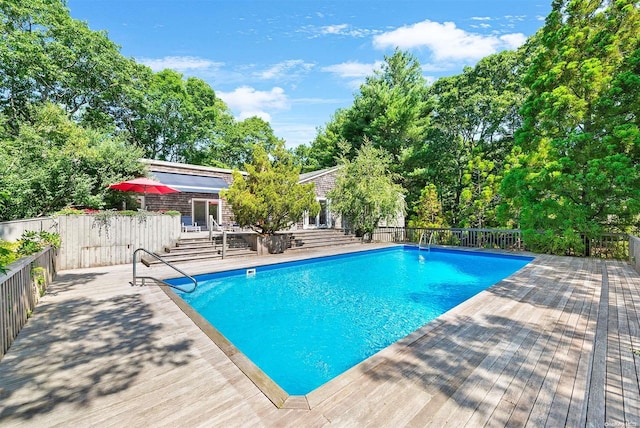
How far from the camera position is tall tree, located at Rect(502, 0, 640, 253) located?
32.0ft

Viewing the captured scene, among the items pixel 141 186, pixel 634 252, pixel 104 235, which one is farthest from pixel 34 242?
pixel 634 252

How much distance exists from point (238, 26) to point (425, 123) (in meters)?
15.3

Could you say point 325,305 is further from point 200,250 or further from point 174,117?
point 174,117

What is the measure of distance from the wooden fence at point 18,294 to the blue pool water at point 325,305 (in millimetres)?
2677

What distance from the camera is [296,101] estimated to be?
2455cm

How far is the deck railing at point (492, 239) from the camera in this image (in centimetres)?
1052

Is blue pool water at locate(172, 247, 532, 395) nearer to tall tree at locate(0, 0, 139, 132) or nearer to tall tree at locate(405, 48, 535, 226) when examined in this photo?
tall tree at locate(405, 48, 535, 226)

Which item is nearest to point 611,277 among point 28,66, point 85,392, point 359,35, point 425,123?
Answer: point 85,392

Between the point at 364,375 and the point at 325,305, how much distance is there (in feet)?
12.8

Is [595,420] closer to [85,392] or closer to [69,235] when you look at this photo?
[85,392]

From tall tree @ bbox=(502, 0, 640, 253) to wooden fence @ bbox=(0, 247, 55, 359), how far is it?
14.8 metres

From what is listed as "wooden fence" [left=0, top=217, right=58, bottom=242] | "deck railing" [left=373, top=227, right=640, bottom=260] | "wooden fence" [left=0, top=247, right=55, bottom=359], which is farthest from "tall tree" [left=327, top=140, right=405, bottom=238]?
"wooden fence" [left=0, top=247, right=55, bottom=359]

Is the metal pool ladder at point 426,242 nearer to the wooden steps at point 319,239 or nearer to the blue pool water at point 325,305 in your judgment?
the blue pool water at point 325,305

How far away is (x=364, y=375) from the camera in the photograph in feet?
9.69
